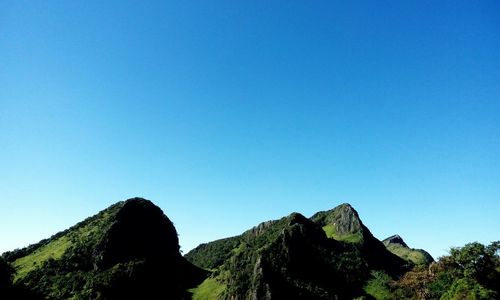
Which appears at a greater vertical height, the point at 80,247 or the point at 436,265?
the point at 80,247

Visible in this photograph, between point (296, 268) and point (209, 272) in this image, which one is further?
point (209, 272)

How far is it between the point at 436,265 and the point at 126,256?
4527 inches

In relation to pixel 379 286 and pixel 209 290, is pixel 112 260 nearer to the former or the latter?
pixel 209 290

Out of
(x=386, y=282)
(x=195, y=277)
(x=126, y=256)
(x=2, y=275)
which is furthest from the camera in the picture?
(x=195, y=277)

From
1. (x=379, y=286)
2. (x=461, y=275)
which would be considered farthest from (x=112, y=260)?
(x=461, y=275)

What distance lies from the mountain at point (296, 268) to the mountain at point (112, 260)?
1640 cm

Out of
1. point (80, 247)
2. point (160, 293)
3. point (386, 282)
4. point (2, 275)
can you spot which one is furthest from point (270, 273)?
point (2, 275)

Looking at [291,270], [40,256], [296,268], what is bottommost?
[291,270]

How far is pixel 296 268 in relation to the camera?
16050 cm

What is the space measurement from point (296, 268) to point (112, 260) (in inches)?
2874

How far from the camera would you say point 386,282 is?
168 meters

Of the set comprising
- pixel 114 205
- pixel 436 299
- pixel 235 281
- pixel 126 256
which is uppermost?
pixel 114 205

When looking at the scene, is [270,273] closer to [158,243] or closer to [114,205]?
[158,243]

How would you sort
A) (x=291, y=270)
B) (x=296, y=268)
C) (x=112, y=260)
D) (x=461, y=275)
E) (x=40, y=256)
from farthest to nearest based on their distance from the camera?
1. (x=40, y=256)
2. (x=296, y=268)
3. (x=291, y=270)
4. (x=112, y=260)
5. (x=461, y=275)
